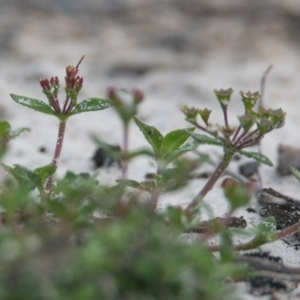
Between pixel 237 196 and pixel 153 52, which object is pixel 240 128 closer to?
pixel 237 196

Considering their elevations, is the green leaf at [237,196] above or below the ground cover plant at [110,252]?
above

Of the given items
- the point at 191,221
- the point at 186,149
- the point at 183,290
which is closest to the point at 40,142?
the point at 186,149

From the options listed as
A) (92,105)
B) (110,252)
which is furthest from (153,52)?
(110,252)

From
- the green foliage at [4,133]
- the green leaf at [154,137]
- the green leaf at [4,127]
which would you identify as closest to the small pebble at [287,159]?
the green leaf at [154,137]

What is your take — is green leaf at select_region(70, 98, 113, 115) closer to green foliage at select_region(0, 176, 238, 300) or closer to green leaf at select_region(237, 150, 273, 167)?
green leaf at select_region(237, 150, 273, 167)

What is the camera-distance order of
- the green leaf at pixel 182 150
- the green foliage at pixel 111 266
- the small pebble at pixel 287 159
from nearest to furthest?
the green foliage at pixel 111 266 < the green leaf at pixel 182 150 < the small pebble at pixel 287 159

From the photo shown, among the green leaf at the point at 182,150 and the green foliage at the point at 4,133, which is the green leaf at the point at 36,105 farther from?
the green leaf at the point at 182,150

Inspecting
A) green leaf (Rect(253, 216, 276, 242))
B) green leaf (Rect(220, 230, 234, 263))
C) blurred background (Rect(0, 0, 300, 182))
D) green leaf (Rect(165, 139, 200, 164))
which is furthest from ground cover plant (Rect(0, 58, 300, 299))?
blurred background (Rect(0, 0, 300, 182))
